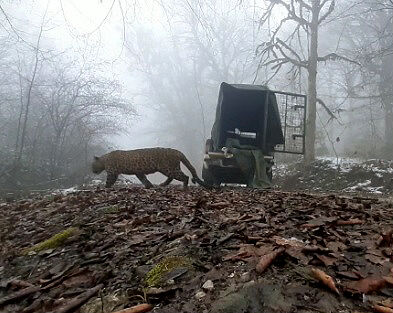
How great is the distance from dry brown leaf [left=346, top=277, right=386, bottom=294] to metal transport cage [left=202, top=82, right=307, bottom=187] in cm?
695

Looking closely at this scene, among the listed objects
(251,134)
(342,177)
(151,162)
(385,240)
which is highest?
(251,134)

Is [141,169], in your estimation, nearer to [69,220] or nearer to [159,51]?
[69,220]

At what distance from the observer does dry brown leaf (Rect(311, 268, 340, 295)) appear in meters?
1.88

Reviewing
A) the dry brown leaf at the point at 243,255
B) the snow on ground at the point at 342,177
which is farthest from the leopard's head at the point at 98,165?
the dry brown leaf at the point at 243,255

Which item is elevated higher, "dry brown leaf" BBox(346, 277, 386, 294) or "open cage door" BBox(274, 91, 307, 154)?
"open cage door" BBox(274, 91, 307, 154)

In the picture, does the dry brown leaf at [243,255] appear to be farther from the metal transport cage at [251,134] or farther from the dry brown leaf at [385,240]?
the metal transport cage at [251,134]

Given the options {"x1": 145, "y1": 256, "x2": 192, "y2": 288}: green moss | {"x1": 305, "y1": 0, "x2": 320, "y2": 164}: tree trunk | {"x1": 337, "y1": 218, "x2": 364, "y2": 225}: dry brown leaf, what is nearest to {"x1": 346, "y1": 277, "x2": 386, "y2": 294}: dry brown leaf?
{"x1": 145, "y1": 256, "x2": 192, "y2": 288}: green moss

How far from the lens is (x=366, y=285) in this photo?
190 centimetres

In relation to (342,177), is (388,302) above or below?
above

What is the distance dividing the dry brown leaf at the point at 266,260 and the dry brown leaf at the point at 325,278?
0.83ft

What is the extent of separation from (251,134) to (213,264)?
831 cm

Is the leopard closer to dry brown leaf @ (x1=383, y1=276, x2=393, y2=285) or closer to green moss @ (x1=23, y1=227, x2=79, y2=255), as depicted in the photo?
green moss @ (x1=23, y1=227, x2=79, y2=255)

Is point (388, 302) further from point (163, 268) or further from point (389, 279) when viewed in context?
point (163, 268)

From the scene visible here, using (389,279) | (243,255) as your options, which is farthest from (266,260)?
(389,279)
